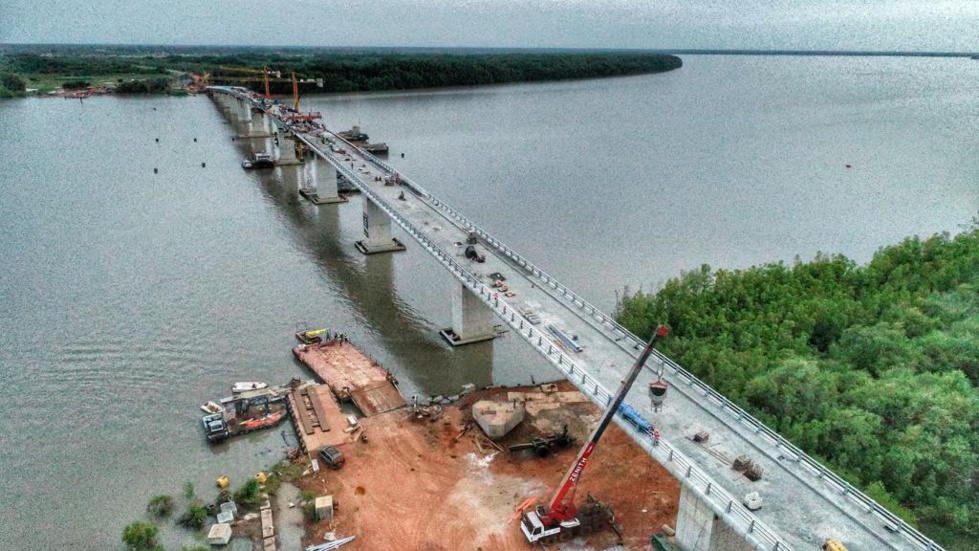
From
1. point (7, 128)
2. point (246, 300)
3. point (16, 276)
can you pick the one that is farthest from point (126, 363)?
point (7, 128)

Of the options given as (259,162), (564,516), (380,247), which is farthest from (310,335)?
(259,162)

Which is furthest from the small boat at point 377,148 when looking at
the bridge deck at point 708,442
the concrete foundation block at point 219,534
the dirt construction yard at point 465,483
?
the concrete foundation block at point 219,534

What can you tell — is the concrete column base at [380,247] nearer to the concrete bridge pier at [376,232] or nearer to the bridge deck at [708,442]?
the concrete bridge pier at [376,232]

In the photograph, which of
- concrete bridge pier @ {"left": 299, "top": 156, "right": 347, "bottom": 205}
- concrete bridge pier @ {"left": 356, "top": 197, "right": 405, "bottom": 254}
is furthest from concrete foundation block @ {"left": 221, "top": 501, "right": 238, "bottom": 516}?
concrete bridge pier @ {"left": 299, "top": 156, "right": 347, "bottom": 205}

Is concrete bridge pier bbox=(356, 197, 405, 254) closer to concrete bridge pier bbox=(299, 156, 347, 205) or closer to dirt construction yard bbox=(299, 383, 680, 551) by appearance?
concrete bridge pier bbox=(299, 156, 347, 205)

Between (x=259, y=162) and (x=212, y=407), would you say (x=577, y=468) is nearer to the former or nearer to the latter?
(x=212, y=407)

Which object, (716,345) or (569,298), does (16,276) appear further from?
(716,345)
